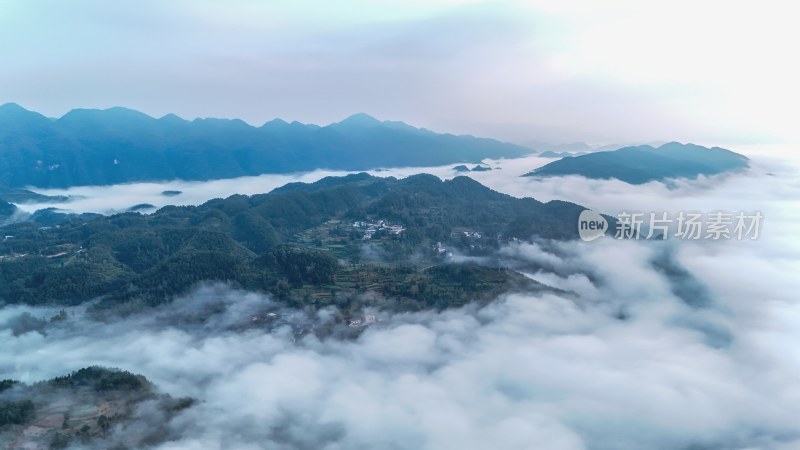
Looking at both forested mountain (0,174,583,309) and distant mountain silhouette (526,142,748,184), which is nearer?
forested mountain (0,174,583,309)

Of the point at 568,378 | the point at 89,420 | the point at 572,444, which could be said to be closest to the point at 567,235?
the point at 568,378

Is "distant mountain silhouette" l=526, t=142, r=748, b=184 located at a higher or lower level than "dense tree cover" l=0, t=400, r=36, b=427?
higher

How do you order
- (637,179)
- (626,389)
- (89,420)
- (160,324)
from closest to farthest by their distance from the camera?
1. (89,420)
2. (626,389)
3. (160,324)
4. (637,179)

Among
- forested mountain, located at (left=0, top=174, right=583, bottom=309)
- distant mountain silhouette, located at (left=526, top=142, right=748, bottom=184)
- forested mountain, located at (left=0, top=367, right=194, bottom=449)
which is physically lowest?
forested mountain, located at (left=0, top=367, right=194, bottom=449)

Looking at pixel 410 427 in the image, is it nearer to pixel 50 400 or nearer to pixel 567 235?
pixel 50 400

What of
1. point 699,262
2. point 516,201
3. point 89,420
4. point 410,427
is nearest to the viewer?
point 89,420
